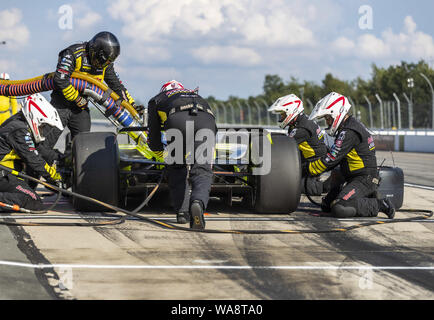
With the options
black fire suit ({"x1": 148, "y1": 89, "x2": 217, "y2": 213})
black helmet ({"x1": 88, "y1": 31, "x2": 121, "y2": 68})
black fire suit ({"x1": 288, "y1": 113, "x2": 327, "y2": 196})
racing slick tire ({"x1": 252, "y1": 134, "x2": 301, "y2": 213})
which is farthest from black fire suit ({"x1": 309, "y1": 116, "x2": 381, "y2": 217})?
black helmet ({"x1": 88, "y1": 31, "x2": 121, "y2": 68})

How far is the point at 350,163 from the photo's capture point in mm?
7660

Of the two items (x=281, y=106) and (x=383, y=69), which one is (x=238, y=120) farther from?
(x=281, y=106)

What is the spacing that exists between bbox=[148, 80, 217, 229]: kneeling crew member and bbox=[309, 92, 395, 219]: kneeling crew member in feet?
5.57

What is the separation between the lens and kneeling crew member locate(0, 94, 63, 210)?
7.16m

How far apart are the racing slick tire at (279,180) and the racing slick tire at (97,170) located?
1.56 m

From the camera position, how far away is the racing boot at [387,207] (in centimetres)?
723

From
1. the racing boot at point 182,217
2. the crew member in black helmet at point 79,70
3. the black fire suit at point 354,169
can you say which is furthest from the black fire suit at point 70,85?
the black fire suit at point 354,169

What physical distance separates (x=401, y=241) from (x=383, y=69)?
258 ft

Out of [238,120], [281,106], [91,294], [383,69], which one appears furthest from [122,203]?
[383,69]

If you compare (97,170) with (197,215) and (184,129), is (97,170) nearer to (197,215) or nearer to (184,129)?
(184,129)

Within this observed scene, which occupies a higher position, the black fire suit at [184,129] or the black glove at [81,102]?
the black glove at [81,102]

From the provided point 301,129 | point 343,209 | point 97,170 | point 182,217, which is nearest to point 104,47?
point 97,170

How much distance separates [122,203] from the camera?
7.96 metres

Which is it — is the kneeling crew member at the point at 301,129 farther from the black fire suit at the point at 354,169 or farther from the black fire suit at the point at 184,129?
the black fire suit at the point at 184,129
